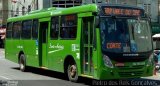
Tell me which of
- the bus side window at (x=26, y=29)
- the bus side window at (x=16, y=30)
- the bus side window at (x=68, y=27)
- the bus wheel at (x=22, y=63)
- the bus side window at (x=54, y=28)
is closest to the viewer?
the bus side window at (x=68, y=27)

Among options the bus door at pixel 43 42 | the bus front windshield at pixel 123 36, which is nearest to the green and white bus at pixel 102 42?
the bus front windshield at pixel 123 36

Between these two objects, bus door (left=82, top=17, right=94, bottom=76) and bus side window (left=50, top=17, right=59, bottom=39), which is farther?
bus side window (left=50, top=17, right=59, bottom=39)

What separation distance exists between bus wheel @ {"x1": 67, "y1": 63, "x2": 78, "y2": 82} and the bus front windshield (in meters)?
2.23

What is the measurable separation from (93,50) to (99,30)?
0.73 m

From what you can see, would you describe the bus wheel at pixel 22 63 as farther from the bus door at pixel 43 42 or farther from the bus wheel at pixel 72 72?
the bus wheel at pixel 72 72

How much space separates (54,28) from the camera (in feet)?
56.1

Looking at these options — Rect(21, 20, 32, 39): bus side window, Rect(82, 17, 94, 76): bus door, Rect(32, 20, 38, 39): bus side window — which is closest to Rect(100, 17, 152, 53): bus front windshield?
Rect(82, 17, 94, 76): bus door

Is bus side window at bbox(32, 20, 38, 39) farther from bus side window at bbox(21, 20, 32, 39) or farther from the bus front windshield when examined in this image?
the bus front windshield

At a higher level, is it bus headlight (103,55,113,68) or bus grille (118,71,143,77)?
bus headlight (103,55,113,68)

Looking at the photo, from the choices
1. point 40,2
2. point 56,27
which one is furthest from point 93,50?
point 40,2

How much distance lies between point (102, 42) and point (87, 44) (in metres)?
0.99

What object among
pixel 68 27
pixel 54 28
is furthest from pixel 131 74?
pixel 54 28

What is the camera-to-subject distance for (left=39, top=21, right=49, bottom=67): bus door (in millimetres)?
18203

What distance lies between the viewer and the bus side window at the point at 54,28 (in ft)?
55.6
